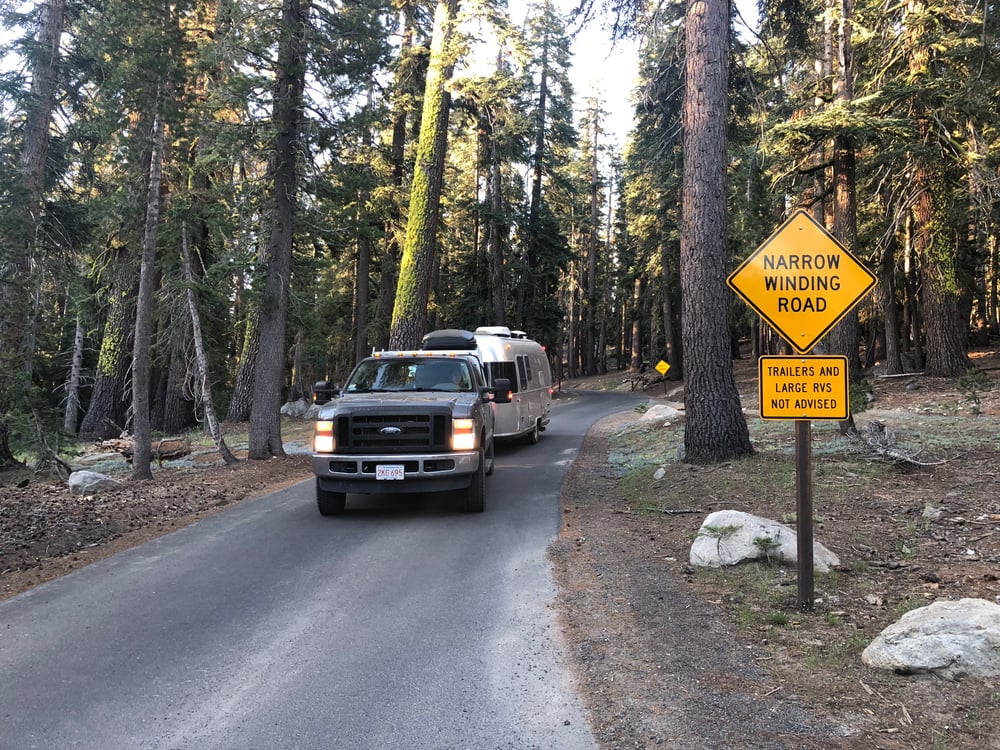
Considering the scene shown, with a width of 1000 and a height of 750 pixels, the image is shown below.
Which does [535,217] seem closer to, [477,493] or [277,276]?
[277,276]

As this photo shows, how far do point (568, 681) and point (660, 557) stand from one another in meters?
2.85

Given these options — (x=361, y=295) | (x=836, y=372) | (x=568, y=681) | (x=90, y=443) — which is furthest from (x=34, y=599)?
(x=361, y=295)

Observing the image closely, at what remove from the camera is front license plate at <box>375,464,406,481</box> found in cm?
816

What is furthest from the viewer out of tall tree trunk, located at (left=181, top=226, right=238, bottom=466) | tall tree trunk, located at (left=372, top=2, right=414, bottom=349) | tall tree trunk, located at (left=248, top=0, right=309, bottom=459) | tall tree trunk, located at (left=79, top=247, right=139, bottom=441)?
tall tree trunk, located at (left=79, top=247, right=139, bottom=441)

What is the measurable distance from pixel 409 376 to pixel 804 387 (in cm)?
634

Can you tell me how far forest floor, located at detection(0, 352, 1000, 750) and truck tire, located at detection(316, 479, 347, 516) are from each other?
6.18 feet

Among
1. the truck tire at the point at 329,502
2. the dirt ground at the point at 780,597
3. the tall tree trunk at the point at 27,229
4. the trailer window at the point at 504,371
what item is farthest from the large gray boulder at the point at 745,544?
the tall tree trunk at the point at 27,229

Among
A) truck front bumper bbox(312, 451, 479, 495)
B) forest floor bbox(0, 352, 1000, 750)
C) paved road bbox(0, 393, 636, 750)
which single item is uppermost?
truck front bumper bbox(312, 451, 479, 495)

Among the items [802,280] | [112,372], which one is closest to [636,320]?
[112,372]

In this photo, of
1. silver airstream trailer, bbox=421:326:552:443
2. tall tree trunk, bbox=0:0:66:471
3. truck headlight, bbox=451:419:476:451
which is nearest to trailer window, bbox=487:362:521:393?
silver airstream trailer, bbox=421:326:552:443

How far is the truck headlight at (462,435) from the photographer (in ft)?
27.5

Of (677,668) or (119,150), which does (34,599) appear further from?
(119,150)

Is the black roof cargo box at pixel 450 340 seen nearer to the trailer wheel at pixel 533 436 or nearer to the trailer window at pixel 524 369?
the trailer window at pixel 524 369

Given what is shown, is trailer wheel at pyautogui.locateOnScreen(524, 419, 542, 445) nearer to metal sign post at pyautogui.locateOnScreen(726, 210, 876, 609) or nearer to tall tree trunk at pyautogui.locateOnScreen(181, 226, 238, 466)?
tall tree trunk at pyautogui.locateOnScreen(181, 226, 238, 466)
